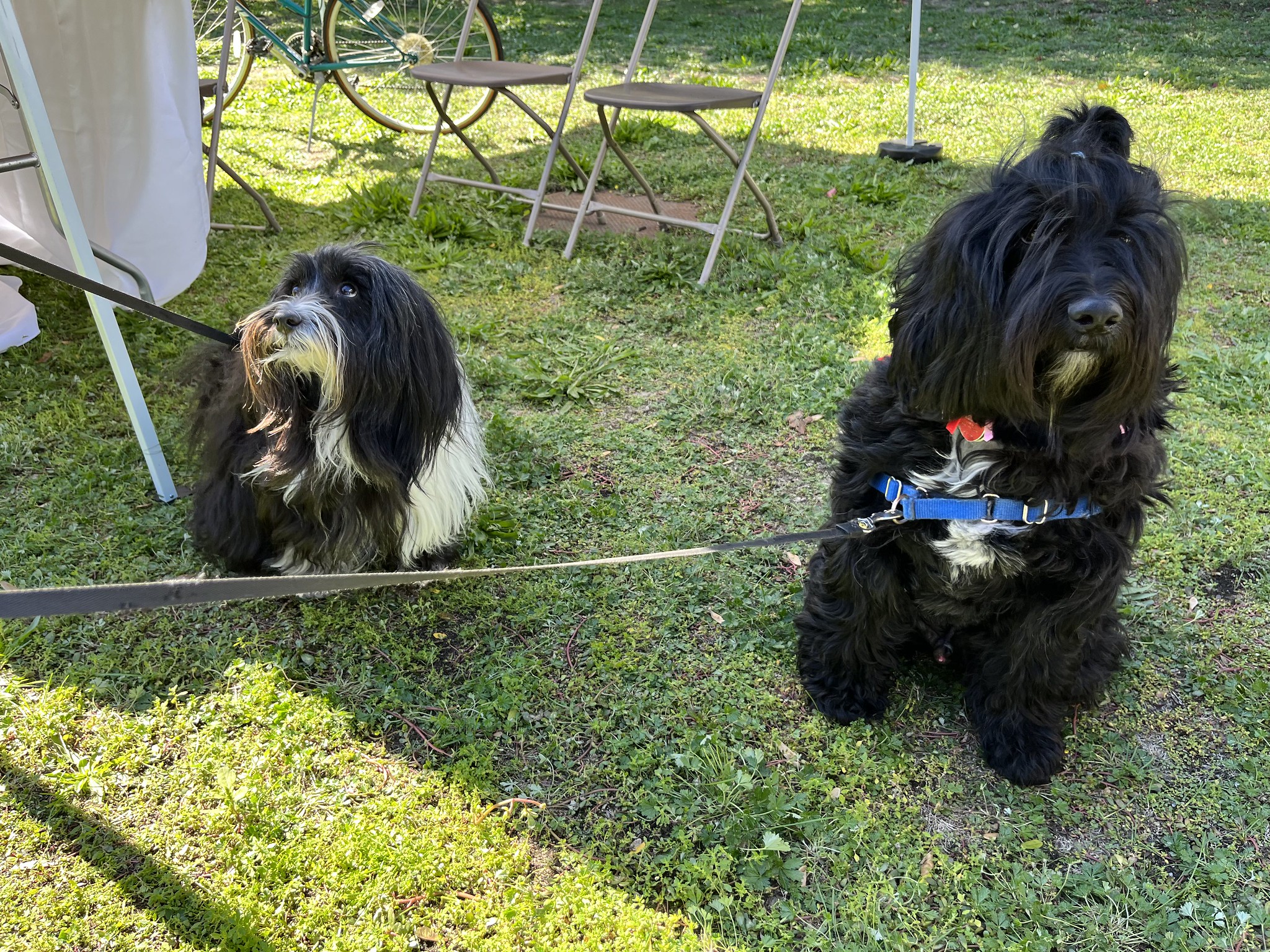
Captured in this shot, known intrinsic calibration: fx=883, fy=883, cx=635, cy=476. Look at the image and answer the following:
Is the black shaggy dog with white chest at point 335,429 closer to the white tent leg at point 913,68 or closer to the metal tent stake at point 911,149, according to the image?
the white tent leg at point 913,68

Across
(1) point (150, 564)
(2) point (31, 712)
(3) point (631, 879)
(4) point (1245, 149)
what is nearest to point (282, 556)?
(1) point (150, 564)

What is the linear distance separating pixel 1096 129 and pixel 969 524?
863mm

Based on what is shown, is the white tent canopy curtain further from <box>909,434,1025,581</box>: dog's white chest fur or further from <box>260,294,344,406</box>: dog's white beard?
<box>909,434,1025,581</box>: dog's white chest fur

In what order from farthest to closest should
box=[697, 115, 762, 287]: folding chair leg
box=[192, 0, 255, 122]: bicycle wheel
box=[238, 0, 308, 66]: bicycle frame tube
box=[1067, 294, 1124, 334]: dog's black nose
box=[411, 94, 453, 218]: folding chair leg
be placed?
1. box=[192, 0, 255, 122]: bicycle wheel
2. box=[238, 0, 308, 66]: bicycle frame tube
3. box=[411, 94, 453, 218]: folding chair leg
4. box=[697, 115, 762, 287]: folding chair leg
5. box=[1067, 294, 1124, 334]: dog's black nose

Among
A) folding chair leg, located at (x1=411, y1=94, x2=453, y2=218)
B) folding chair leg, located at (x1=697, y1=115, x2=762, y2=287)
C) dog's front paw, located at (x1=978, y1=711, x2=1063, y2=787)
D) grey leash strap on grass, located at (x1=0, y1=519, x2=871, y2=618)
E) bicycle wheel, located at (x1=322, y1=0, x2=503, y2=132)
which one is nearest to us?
grey leash strap on grass, located at (x1=0, y1=519, x2=871, y2=618)

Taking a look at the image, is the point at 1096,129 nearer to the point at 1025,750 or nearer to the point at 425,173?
the point at 1025,750

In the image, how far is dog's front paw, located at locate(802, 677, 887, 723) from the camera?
2.48 metres

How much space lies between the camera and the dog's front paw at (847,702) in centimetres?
248

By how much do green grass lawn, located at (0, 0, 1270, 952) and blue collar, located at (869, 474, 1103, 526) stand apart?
27.8 inches

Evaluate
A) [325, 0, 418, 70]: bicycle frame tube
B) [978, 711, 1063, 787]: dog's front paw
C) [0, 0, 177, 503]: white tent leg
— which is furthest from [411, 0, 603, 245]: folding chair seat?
[978, 711, 1063, 787]: dog's front paw

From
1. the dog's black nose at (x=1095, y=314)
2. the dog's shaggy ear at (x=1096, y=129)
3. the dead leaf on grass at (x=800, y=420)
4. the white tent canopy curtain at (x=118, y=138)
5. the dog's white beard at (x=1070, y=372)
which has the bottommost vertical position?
the dead leaf on grass at (x=800, y=420)

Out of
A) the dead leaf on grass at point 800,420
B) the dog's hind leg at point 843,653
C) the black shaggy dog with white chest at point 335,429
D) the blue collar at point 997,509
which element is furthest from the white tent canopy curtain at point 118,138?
the blue collar at point 997,509

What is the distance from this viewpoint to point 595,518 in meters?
3.28

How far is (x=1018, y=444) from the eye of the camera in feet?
6.35
